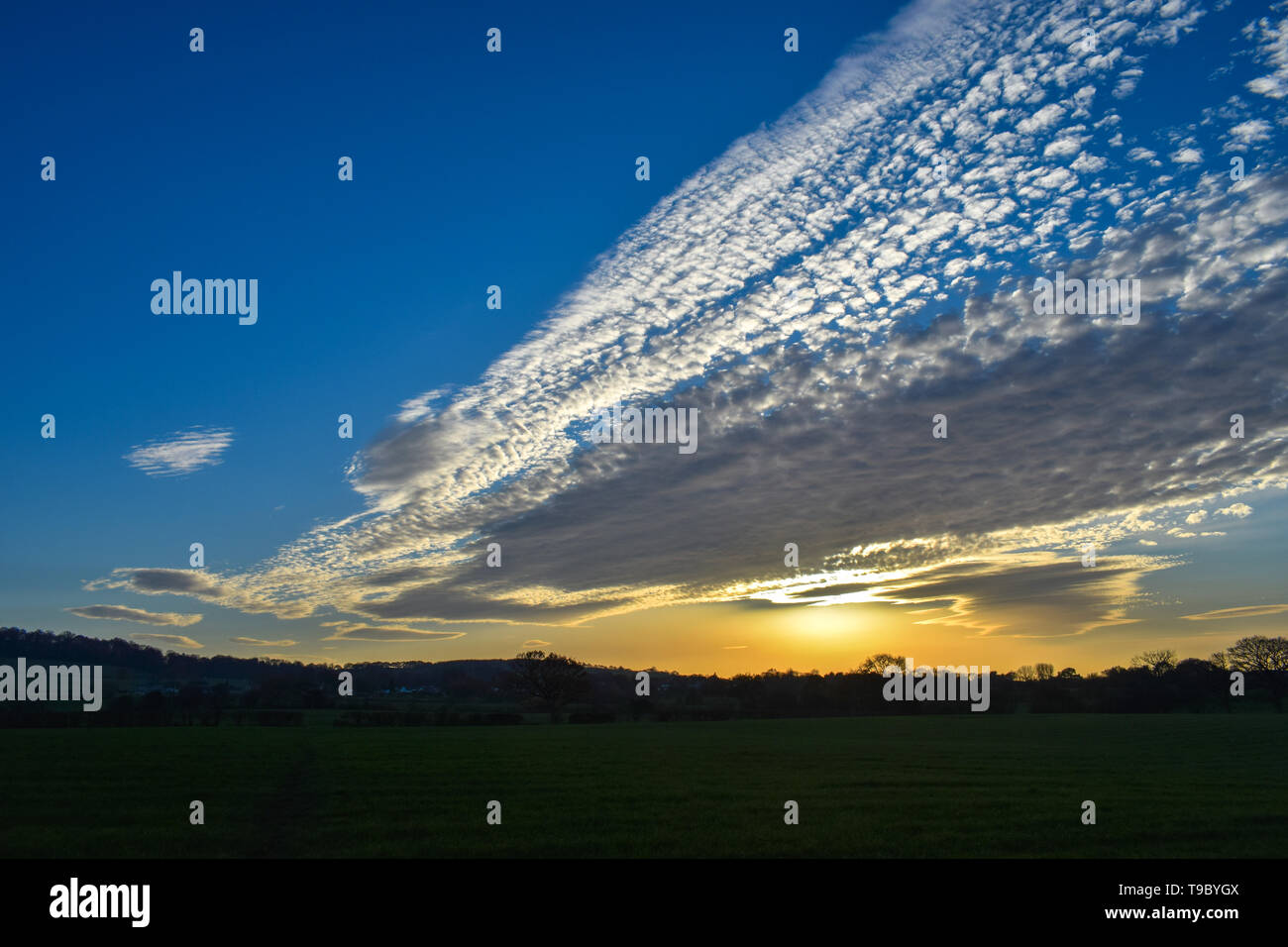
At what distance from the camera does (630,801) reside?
28000 mm

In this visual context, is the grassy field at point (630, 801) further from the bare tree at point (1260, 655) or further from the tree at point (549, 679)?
the bare tree at point (1260, 655)

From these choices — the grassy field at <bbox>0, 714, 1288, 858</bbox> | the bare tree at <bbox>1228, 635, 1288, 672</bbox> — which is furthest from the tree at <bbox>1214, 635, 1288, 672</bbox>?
the grassy field at <bbox>0, 714, 1288, 858</bbox>

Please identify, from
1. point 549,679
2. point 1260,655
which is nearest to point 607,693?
point 549,679

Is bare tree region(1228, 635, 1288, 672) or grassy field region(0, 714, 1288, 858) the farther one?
bare tree region(1228, 635, 1288, 672)

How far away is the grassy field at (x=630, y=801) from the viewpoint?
67.8ft

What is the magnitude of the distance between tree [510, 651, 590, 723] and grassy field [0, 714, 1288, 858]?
89.7 m

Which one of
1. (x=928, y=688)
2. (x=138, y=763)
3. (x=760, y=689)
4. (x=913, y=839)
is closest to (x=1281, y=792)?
(x=913, y=839)

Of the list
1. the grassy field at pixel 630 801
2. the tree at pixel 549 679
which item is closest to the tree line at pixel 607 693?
the tree at pixel 549 679

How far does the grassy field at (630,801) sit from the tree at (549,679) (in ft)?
294

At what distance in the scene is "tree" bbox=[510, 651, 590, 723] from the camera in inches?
5527

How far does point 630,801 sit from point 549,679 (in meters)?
117

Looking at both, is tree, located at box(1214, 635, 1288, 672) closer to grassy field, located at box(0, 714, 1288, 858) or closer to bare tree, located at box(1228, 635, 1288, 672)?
bare tree, located at box(1228, 635, 1288, 672)
